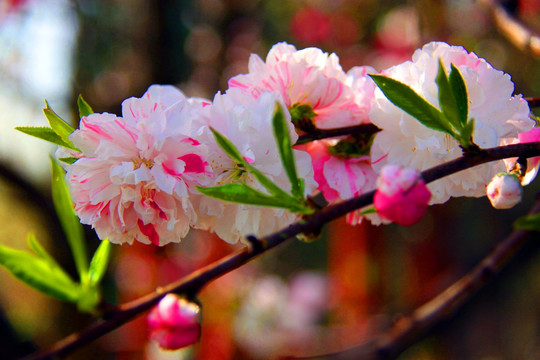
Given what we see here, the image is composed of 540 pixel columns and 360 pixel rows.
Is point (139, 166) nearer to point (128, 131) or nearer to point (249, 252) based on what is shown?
point (128, 131)

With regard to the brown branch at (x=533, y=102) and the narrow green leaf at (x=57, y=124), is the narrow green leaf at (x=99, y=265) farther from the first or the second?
the brown branch at (x=533, y=102)

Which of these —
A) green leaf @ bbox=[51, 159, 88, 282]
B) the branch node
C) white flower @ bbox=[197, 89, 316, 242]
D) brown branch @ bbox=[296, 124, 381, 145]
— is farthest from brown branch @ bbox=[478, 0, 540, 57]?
green leaf @ bbox=[51, 159, 88, 282]

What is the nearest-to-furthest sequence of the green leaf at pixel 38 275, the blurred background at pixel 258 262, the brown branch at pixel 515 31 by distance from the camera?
the green leaf at pixel 38 275 < the brown branch at pixel 515 31 < the blurred background at pixel 258 262

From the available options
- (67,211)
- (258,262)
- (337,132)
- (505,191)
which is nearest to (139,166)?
(67,211)

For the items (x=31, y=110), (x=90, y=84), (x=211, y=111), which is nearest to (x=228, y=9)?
(x=90, y=84)

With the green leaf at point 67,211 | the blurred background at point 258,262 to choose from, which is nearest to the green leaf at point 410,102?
the green leaf at point 67,211

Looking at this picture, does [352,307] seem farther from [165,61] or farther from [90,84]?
[90,84]

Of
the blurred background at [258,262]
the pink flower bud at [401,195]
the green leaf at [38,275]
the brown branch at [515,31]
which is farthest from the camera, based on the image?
the blurred background at [258,262]
